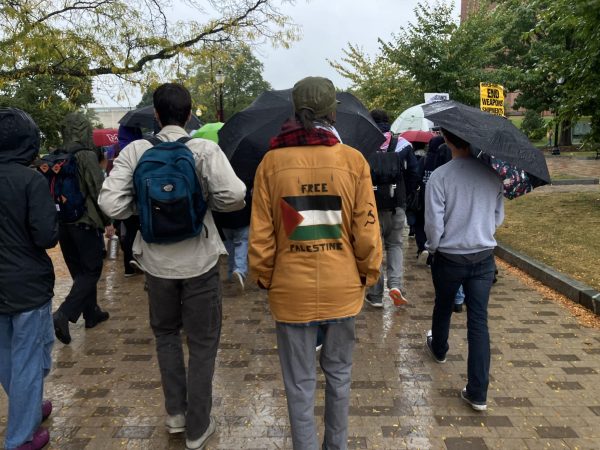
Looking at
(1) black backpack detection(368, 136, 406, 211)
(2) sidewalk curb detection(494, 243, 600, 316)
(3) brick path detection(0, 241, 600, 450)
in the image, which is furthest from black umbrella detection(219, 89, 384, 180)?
(2) sidewalk curb detection(494, 243, 600, 316)

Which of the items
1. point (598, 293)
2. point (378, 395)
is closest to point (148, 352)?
point (378, 395)

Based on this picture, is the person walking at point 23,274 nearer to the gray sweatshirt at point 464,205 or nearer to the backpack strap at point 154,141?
the backpack strap at point 154,141

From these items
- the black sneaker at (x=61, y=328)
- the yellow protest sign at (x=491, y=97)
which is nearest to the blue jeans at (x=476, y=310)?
the black sneaker at (x=61, y=328)

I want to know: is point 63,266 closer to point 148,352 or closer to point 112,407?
point 148,352

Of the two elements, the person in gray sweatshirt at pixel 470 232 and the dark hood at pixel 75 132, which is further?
the dark hood at pixel 75 132

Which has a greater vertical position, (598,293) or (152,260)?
(152,260)

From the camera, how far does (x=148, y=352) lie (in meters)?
4.30

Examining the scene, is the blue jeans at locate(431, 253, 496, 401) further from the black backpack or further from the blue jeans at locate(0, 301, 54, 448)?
the blue jeans at locate(0, 301, 54, 448)

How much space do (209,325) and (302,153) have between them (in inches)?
47.4

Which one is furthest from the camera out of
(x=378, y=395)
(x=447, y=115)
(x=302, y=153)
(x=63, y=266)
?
(x=63, y=266)

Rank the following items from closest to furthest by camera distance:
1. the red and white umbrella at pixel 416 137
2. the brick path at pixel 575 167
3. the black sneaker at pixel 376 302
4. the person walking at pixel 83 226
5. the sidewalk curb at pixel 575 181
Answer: the person walking at pixel 83 226, the black sneaker at pixel 376 302, the red and white umbrella at pixel 416 137, the sidewalk curb at pixel 575 181, the brick path at pixel 575 167

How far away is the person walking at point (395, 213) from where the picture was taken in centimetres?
496

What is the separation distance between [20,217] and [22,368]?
0.89m

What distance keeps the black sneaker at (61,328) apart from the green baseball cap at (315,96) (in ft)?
10.5
